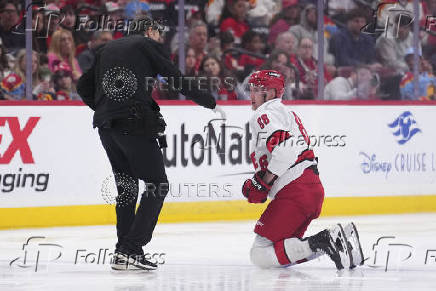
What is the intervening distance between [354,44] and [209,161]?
215 cm

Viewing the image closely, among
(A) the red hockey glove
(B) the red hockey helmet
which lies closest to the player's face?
(B) the red hockey helmet

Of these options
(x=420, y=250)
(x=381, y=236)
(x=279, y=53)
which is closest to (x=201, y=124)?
(x=279, y=53)

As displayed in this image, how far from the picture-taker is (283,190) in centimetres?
552

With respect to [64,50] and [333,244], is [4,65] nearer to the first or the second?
[64,50]

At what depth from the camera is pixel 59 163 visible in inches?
330

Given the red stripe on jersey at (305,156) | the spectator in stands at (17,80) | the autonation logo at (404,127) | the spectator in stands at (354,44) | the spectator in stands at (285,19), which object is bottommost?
the autonation logo at (404,127)

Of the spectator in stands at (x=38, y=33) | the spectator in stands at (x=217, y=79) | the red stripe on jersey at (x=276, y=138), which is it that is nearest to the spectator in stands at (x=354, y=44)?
the spectator in stands at (x=217, y=79)

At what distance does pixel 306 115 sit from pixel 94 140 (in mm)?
2040

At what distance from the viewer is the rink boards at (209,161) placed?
8.26 meters

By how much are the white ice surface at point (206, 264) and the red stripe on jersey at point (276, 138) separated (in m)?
0.69

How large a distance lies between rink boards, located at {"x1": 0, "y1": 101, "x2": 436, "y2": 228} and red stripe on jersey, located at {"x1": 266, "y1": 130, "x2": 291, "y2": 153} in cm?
331

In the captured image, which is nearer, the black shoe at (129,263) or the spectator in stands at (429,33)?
the black shoe at (129,263)

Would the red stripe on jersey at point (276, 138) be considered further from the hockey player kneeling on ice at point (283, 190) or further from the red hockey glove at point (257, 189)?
the red hockey glove at point (257, 189)

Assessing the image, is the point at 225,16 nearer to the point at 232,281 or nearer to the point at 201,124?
the point at 201,124
